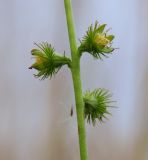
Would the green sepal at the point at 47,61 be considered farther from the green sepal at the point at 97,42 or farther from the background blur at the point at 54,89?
the background blur at the point at 54,89

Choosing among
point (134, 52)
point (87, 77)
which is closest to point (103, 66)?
point (87, 77)

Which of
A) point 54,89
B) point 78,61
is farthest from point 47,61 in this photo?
point 54,89

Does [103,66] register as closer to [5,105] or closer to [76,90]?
[5,105]

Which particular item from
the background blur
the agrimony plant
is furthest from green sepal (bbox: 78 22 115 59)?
the background blur

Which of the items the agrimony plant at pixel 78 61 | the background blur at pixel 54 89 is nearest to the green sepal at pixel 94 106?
the agrimony plant at pixel 78 61

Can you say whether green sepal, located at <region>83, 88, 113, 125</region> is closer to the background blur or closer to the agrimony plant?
the agrimony plant

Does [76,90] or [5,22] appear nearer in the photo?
[76,90]

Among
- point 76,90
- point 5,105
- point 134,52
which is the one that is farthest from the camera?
point 134,52
